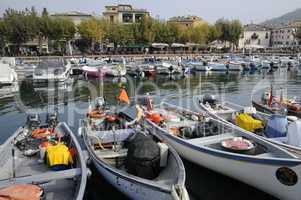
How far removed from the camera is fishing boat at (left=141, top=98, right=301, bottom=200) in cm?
824

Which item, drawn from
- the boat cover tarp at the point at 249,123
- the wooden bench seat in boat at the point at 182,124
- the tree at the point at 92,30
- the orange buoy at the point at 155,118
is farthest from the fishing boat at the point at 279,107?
the tree at the point at 92,30

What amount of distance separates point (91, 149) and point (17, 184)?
303 centimetres

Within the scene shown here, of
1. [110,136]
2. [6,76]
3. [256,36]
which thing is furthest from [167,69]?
[256,36]

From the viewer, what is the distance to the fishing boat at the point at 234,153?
824 centimetres

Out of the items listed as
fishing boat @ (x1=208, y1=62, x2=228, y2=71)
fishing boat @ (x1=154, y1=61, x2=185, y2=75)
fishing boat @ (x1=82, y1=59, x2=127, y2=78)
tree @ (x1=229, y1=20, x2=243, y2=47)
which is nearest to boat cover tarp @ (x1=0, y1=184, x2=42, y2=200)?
fishing boat @ (x1=82, y1=59, x2=127, y2=78)

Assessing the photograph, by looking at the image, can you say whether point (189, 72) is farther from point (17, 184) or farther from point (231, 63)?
point (17, 184)

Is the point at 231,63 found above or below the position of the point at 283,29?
below

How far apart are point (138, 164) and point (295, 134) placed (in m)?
5.56

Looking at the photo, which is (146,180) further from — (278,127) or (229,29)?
(229,29)

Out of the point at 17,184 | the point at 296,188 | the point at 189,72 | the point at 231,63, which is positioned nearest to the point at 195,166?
the point at 296,188

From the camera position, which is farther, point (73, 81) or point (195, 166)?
point (73, 81)

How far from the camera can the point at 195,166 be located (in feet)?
37.1

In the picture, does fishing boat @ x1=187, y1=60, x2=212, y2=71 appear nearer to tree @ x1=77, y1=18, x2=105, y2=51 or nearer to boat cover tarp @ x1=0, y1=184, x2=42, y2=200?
tree @ x1=77, y1=18, x2=105, y2=51

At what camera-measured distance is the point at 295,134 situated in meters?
10.1
